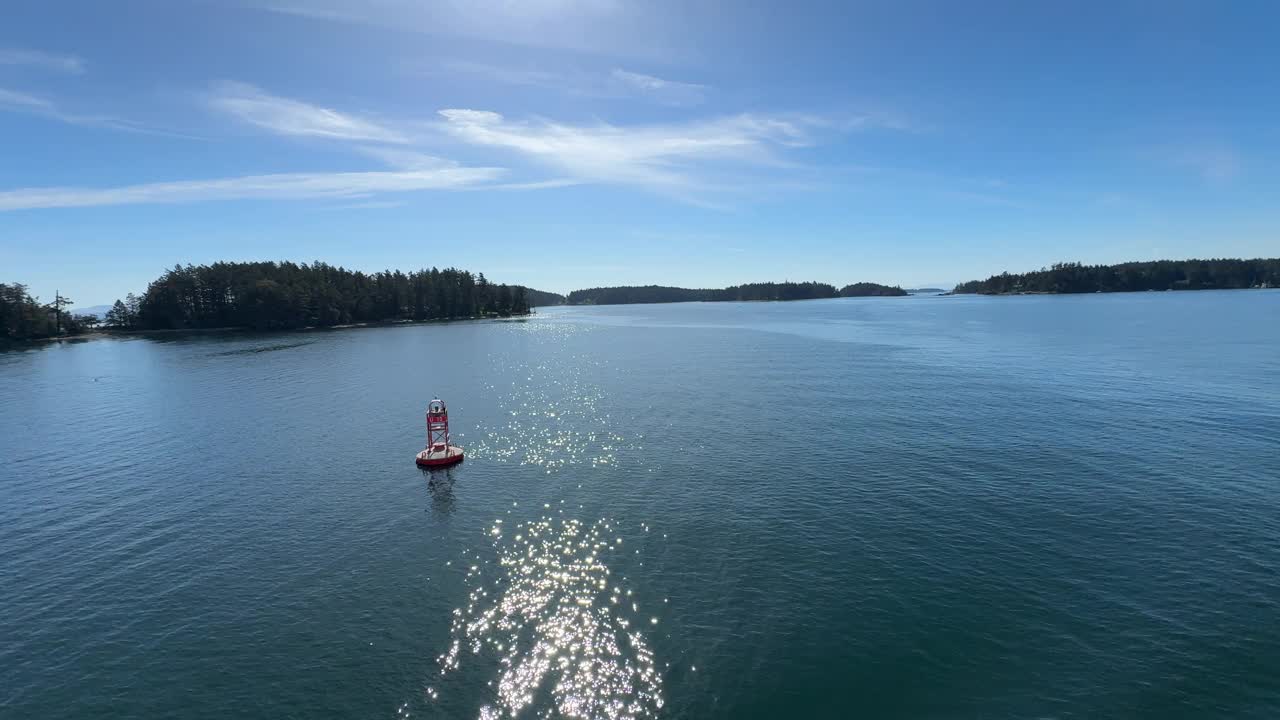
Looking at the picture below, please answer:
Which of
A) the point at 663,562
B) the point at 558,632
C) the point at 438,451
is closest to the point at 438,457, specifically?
the point at 438,451

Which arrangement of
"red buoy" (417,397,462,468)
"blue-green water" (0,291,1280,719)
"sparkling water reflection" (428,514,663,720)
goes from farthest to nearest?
"red buoy" (417,397,462,468)
"blue-green water" (0,291,1280,719)
"sparkling water reflection" (428,514,663,720)

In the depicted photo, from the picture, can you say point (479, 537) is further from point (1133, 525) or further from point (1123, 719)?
point (1133, 525)

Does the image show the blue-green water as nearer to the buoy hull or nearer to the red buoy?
the buoy hull

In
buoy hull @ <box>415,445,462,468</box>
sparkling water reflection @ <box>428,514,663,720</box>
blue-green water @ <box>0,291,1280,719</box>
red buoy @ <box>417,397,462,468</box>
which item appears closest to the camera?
sparkling water reflection @ <box>428,514,663,720</box>

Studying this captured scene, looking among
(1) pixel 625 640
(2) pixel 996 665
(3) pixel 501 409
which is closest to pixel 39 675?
(1) pixel 625 640

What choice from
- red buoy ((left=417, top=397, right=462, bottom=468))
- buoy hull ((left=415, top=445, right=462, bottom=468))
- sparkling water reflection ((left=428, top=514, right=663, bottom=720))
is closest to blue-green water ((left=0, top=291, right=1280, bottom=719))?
sparkling water reflection ((left=428, top=514, right=663, bottom=720))
